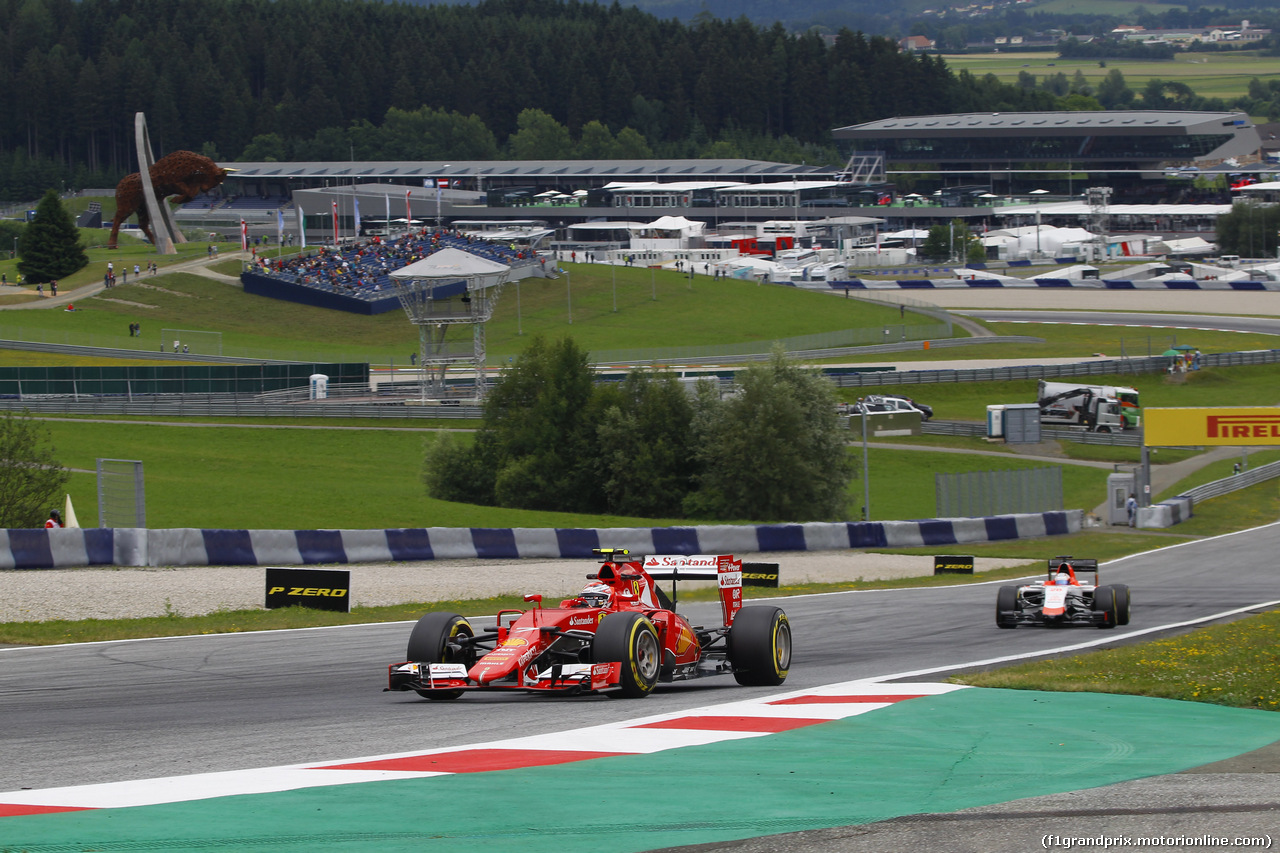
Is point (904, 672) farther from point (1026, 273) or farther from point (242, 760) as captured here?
point (1026, 273)

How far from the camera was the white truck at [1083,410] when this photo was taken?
228 ft

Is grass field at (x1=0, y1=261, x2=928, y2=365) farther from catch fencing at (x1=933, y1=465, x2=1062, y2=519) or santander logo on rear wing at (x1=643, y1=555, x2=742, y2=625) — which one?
santander logo on rear wing at (x1=643, y1=555, x2=742, y2=625)

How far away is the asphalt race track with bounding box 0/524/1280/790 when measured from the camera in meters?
11.0

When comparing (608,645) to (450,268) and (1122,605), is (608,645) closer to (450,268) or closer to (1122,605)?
(1122,605)

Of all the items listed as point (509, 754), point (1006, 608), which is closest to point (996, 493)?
point (1006, 608)

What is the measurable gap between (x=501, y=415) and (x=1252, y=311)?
88738 millimetres

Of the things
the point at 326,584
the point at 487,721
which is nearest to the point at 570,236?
the point at 326,584

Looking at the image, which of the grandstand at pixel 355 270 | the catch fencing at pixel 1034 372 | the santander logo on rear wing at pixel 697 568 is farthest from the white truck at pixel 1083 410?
the santander logo on rear wing at pixel 697 568

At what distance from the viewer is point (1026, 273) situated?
513 feet

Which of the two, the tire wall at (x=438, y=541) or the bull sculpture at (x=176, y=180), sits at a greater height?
the bull sculpture at (x=176, y=180)

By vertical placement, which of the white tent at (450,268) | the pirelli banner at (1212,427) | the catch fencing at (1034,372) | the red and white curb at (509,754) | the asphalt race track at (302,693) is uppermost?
the white tent at (450,268)

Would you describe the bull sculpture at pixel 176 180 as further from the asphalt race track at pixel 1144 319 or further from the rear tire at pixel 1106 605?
the rear tire at pixel 1106 605

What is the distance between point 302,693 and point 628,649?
4251 millimetres

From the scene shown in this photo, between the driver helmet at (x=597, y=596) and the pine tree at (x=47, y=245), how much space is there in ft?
369
